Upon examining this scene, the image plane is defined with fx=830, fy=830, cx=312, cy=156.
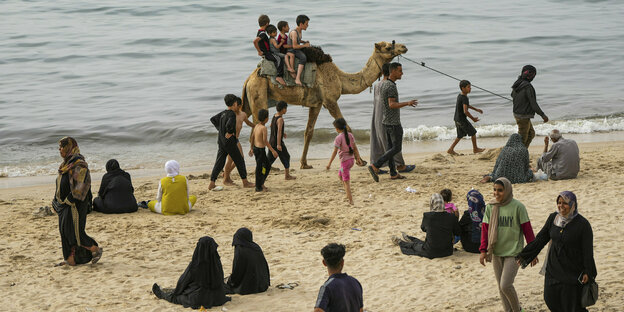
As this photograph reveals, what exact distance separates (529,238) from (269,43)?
25.6ft

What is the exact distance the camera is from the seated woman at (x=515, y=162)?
12.2 metres

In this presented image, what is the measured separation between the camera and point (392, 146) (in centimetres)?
1314

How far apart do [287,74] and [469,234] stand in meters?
6.02

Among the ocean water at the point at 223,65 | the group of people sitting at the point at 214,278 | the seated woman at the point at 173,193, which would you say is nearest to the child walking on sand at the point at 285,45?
the seated woman at the point at 173,193

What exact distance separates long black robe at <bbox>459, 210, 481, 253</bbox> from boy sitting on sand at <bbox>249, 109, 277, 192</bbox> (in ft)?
13.0

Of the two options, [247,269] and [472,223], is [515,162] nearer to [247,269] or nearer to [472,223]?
[472,223]

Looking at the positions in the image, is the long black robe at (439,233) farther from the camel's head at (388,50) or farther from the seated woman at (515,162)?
the camel's head at (388,50)

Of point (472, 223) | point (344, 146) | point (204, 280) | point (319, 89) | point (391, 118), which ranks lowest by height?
point (204, 280)

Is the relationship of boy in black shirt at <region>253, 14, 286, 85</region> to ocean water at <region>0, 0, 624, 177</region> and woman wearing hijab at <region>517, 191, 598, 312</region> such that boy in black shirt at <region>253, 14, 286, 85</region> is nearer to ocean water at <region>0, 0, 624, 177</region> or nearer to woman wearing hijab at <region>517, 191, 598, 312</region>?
ocean water at <region>0, 0, 624, 177</region>

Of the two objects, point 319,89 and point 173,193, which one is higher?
point 319,89

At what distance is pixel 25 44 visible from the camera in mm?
37062

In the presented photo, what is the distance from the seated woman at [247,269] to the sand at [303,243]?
0.14 meters

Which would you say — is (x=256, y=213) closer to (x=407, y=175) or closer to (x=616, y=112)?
(x=407, y=175)

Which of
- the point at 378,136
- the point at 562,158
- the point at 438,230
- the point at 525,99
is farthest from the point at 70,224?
the point at 525,99
